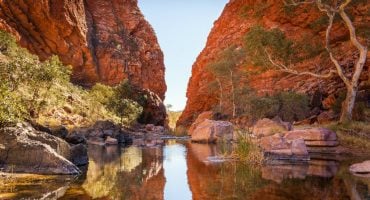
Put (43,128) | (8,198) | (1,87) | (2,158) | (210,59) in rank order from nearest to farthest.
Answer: (8,198) → (2,158) → (1,87) → (43,128) → (210,59)

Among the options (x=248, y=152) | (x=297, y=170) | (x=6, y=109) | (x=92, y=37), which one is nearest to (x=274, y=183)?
(x=297, y=170)

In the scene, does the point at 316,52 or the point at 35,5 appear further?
the point at 35,5

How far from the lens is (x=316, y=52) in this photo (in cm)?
2775

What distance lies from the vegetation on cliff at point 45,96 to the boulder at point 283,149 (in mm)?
9843

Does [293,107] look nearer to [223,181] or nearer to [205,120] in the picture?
[205,120]

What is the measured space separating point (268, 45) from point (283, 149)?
1256cm

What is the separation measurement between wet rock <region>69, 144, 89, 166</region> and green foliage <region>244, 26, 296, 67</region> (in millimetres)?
15475

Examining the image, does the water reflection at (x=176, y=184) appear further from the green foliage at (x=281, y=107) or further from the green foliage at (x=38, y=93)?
the green foliage at (x=281, y=107)

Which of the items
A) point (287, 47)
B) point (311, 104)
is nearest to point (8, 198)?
point (287, 47)

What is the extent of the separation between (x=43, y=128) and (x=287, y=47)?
17.6 m

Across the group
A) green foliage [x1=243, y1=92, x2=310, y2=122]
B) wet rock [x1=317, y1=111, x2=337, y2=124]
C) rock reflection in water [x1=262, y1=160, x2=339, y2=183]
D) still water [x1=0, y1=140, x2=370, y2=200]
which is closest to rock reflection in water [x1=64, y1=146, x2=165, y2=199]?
still water [x1=0, y1=140, x2=370, y2=200]

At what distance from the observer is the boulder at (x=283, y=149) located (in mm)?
15118

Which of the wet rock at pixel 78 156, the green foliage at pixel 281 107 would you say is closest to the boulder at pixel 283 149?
the wet rock at pixel 78 156

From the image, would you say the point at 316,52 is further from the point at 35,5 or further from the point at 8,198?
the point at 35,5
